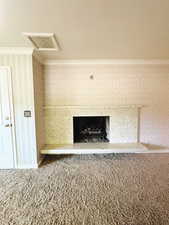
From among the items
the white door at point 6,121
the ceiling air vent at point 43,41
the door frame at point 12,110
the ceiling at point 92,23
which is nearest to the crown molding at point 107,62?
the ceiling at point 92,23

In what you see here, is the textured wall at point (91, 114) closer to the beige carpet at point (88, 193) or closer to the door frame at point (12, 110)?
the beige carpet at point (88, 193)

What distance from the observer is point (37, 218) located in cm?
170

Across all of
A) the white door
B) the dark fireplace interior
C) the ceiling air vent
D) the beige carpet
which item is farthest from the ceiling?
the beige carpet

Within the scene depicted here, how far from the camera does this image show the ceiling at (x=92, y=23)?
1.43 metres

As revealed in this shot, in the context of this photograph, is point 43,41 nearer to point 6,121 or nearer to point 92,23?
point 92,23

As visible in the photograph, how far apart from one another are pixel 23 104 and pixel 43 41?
4.02 ft

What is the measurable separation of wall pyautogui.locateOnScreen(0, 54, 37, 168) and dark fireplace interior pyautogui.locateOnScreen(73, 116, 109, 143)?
1.28 meters

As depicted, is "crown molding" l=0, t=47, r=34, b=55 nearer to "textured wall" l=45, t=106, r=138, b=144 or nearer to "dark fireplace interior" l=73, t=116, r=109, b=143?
"textured wall" l=45, t=106, r=138, b=144

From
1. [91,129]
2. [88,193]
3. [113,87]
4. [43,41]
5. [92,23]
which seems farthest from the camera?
[91,129]

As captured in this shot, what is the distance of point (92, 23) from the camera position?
5.83 feet

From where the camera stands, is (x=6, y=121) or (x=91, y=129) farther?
(x=91, y=129)

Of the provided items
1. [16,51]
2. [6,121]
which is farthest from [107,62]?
[6,121]

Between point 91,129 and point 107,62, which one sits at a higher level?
point 107,62

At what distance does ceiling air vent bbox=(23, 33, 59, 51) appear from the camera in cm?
207
